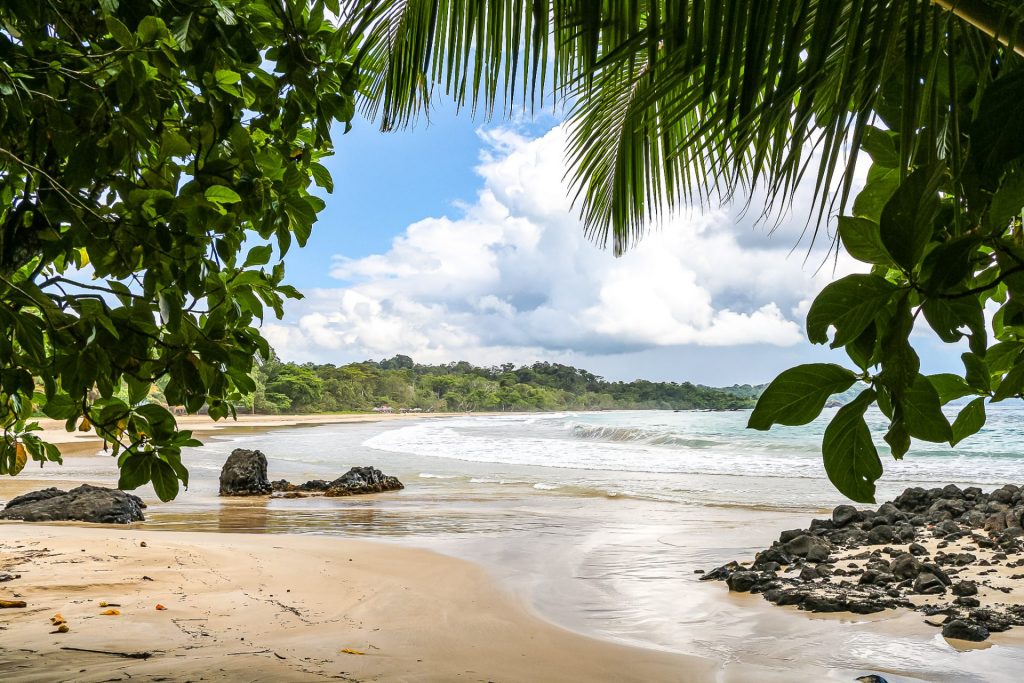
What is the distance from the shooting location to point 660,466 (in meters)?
17.1

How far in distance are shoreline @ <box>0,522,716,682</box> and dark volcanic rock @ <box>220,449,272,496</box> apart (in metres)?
5.05

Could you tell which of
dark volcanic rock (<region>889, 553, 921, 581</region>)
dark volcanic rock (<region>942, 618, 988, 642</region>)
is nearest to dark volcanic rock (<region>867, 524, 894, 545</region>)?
dark volcanic rock (<region>889, 553, 921, 581</region>)

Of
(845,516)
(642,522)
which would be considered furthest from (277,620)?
(642,522)

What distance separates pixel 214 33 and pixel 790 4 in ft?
3.82

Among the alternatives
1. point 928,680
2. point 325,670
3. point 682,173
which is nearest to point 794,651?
point 928,680

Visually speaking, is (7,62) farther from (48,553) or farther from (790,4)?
(48,553)

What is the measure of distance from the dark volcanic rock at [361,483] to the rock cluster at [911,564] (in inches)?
289

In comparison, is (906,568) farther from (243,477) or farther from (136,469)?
(243,477)

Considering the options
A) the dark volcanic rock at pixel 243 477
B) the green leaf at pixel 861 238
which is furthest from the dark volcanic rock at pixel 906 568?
the dark volcanic rock at pixel 243 477

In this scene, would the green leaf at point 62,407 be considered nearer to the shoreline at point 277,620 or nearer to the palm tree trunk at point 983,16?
the shoreline at point 277,620

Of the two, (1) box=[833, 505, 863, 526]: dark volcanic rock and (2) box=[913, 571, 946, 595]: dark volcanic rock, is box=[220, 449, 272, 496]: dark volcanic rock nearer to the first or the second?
(1) box=[833, 505, 863, 526]: dark volcanic rock

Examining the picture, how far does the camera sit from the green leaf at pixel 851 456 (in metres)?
0.63

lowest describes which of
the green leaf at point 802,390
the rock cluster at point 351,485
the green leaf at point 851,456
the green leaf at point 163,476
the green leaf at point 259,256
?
the rock cluster at point 351,485

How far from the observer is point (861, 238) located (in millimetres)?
617
